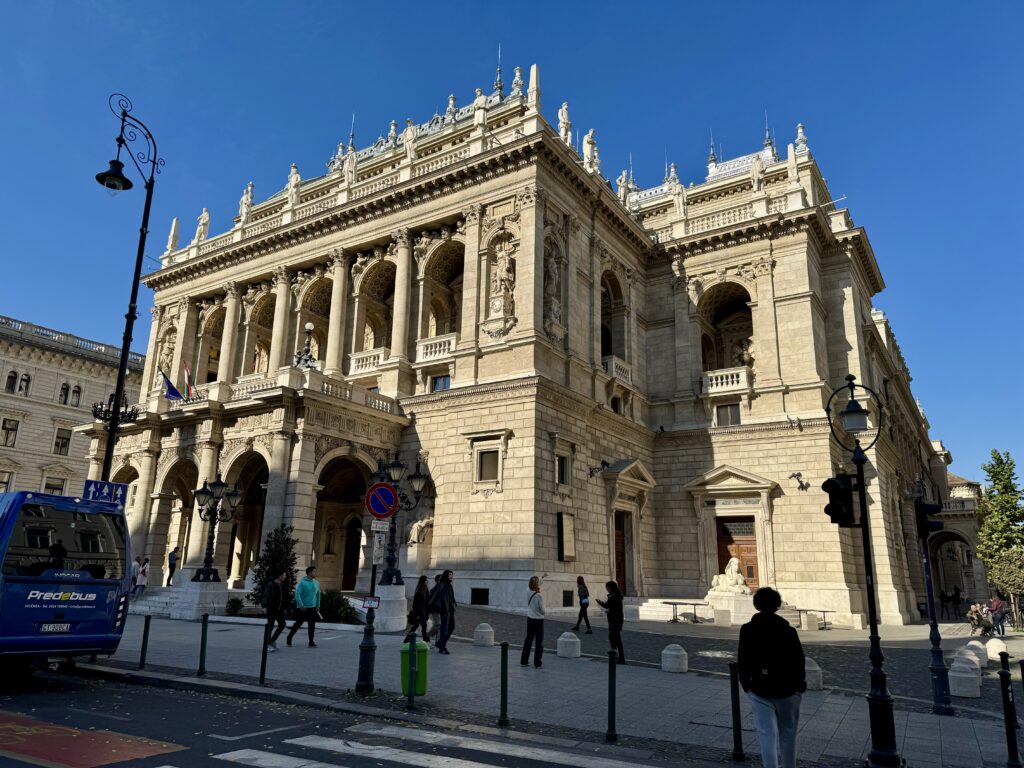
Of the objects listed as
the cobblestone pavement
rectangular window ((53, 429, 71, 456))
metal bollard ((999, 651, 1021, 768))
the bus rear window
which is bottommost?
the cobblestone pavement

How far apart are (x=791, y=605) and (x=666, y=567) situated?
593 cm

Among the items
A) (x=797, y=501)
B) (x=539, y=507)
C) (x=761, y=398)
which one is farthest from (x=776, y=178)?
(x=539, y=507)

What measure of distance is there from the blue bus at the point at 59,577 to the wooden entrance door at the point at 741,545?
1015 inches

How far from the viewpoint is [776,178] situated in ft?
130

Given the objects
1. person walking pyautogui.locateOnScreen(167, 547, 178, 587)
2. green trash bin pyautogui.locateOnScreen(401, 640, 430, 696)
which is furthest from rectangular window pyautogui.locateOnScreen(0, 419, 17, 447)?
green trash bin pyautogui.locateOnScreen(401, 640, 430, 696)

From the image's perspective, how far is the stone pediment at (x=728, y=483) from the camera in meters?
30.8

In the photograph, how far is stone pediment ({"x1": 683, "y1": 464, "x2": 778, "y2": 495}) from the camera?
3084cm

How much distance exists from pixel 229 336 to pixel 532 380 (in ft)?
64.2

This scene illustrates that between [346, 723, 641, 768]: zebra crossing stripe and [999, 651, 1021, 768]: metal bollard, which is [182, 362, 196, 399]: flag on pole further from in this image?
[999, 651, 1021, 768]: metal bollard

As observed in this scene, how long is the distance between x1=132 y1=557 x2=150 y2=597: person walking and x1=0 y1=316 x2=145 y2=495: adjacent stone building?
882 inches

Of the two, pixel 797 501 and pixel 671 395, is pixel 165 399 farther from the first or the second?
pixel 797 501

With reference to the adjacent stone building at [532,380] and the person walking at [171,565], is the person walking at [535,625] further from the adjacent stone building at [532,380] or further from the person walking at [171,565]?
the person walking at [171,565]

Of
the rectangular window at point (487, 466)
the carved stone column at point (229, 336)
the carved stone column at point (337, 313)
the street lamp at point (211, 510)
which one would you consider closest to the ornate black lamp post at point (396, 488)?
the street lamp at point (211, 510)

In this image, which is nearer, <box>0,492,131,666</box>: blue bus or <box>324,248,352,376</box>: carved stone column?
<box>0,492,131,666</box>: blue bus
